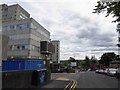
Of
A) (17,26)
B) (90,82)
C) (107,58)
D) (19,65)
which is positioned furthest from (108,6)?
(107,58)

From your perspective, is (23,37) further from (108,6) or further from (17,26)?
(108,6)

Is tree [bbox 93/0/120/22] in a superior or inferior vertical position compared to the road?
superior

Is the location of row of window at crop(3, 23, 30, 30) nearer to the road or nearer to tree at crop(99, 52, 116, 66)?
the road

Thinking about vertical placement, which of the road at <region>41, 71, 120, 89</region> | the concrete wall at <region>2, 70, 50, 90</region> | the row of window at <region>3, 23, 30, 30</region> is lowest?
the road at <region>41, 71, 120, 89</region>

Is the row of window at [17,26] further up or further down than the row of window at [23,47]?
further up

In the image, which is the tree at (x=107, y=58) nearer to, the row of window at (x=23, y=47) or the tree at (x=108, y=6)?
the row of window at (x=23, y=47)

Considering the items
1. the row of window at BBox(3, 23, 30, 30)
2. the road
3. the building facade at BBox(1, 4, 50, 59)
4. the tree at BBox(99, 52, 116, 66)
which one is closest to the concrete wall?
the road

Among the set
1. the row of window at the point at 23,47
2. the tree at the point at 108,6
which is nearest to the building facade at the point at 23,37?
the row of window at the point at 23,47

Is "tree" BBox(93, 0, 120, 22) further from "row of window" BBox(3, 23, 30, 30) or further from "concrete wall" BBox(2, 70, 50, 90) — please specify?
"row of window" BBox(3, 23, 30, 30)

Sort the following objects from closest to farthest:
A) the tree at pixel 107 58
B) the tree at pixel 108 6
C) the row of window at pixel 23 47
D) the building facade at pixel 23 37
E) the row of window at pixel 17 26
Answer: the tree at pixel 108 6
the row of window at pixel 23 47
the building facade at pixel 23 37
the row of window at pixel 17 26
the tree at pixel 107 58

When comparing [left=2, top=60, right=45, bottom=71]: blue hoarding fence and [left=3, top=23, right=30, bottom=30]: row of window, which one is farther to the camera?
[left=3, top=23, right=30, bottom=30]: row of window

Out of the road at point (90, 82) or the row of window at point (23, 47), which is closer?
the road at point (90, 82)

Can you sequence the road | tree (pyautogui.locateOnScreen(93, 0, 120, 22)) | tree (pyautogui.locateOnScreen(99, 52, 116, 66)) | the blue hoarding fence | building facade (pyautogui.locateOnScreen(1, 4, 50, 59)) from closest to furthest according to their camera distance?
tree (pyautogui.locateOnScreen(93, 0, 120, 22)) → the road → the blue hoarding fence → building facade (pyautogui.locateOnScreen(1, 4, 50, 59)) → tree (pyautogui.locateOnScreen(99, 52, 116, 66))

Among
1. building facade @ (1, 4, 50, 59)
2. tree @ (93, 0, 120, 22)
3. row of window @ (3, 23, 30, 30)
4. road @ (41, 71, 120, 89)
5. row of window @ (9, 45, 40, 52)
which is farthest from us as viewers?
row of window @ (3, 23, 30, 30)
